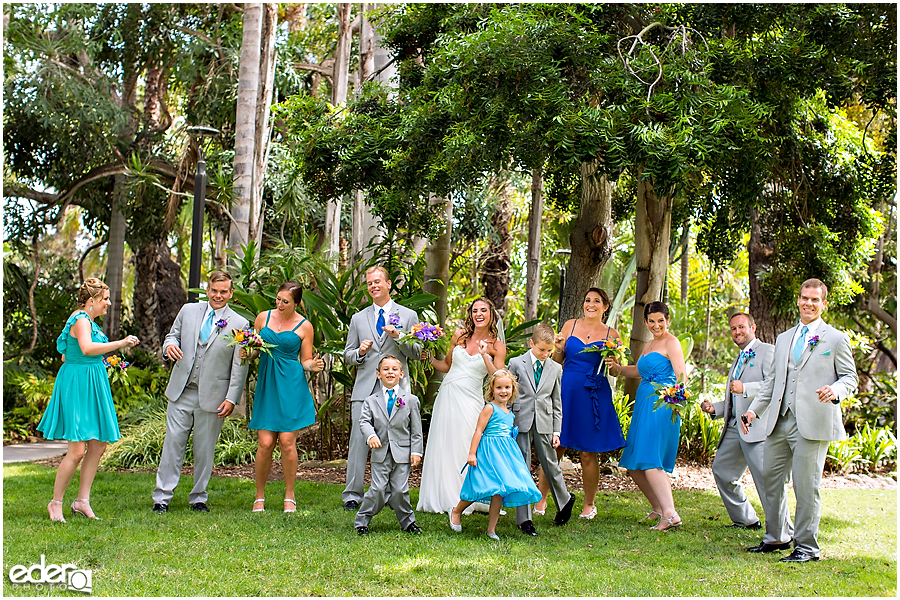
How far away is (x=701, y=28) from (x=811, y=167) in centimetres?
206

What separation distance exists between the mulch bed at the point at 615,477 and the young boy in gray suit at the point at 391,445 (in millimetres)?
2562

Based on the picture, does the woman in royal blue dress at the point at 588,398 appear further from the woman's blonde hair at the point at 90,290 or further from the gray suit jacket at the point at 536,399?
the woman's blonde hair at the point at 90,290

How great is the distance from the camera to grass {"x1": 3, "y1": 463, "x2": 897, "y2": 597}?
169 inches

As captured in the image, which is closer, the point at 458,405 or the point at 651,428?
the point at 651,428

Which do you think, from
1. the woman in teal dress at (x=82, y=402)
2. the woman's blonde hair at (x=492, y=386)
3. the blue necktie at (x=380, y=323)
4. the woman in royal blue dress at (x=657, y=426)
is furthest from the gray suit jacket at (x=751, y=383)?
the woman in teal dress at (x=82, y=402)

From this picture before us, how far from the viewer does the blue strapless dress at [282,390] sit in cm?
643

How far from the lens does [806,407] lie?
492 cm

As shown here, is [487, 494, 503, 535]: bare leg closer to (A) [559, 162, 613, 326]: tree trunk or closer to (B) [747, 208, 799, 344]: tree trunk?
(A) [559, 162, 613, 326]: tree trunk

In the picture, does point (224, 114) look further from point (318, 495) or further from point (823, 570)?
point (823, 570)

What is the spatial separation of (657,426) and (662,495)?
0.54 metres

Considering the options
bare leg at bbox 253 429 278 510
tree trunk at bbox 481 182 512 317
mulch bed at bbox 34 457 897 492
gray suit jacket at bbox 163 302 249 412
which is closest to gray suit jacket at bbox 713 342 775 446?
mulch bed at bbox 34 457 897 492

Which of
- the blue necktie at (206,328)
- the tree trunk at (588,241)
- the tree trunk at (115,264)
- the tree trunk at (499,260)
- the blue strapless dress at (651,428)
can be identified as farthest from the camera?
the tree trunk at (499,260)

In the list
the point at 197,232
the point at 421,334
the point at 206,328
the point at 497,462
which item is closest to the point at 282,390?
the point at 206,328

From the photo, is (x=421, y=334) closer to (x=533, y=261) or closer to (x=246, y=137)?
(x=246, y=137)
